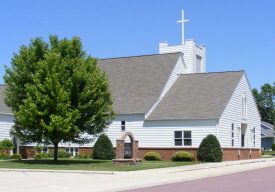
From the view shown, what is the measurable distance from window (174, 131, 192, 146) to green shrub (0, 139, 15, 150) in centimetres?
1403

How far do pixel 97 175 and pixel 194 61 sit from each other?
2750cm

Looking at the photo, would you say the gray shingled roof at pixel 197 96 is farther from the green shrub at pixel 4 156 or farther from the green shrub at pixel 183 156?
the green shrub at pixel 4 156

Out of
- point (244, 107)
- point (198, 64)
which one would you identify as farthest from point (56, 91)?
point (198, 64)

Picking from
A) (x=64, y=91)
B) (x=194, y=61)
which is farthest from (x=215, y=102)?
(x=64, y=91)

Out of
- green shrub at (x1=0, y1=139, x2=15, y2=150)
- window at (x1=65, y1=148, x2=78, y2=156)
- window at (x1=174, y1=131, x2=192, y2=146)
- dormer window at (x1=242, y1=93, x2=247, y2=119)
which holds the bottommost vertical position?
window at (x1=65, y1=148, x2=78, y2=156)

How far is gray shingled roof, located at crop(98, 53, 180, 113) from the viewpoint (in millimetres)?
37375

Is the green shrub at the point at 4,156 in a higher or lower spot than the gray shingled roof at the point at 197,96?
lower

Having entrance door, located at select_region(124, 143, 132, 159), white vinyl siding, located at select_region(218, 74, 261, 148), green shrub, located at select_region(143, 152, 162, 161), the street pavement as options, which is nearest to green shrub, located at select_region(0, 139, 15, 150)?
entrance door, located at select_region(124, 143, 132, 159)

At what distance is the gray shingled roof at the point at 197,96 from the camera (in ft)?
113

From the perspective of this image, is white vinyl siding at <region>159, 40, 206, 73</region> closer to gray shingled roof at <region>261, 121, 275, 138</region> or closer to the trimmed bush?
the trimmed bush

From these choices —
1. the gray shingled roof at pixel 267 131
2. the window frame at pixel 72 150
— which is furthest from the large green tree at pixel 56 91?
the gray shingled roof at pixel 267 131

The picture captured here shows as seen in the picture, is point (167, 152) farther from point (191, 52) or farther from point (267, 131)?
point (267, 131)

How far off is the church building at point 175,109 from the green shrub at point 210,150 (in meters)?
1.21

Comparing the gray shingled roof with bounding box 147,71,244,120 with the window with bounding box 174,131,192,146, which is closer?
the window with bounding box 174,131,192,146
